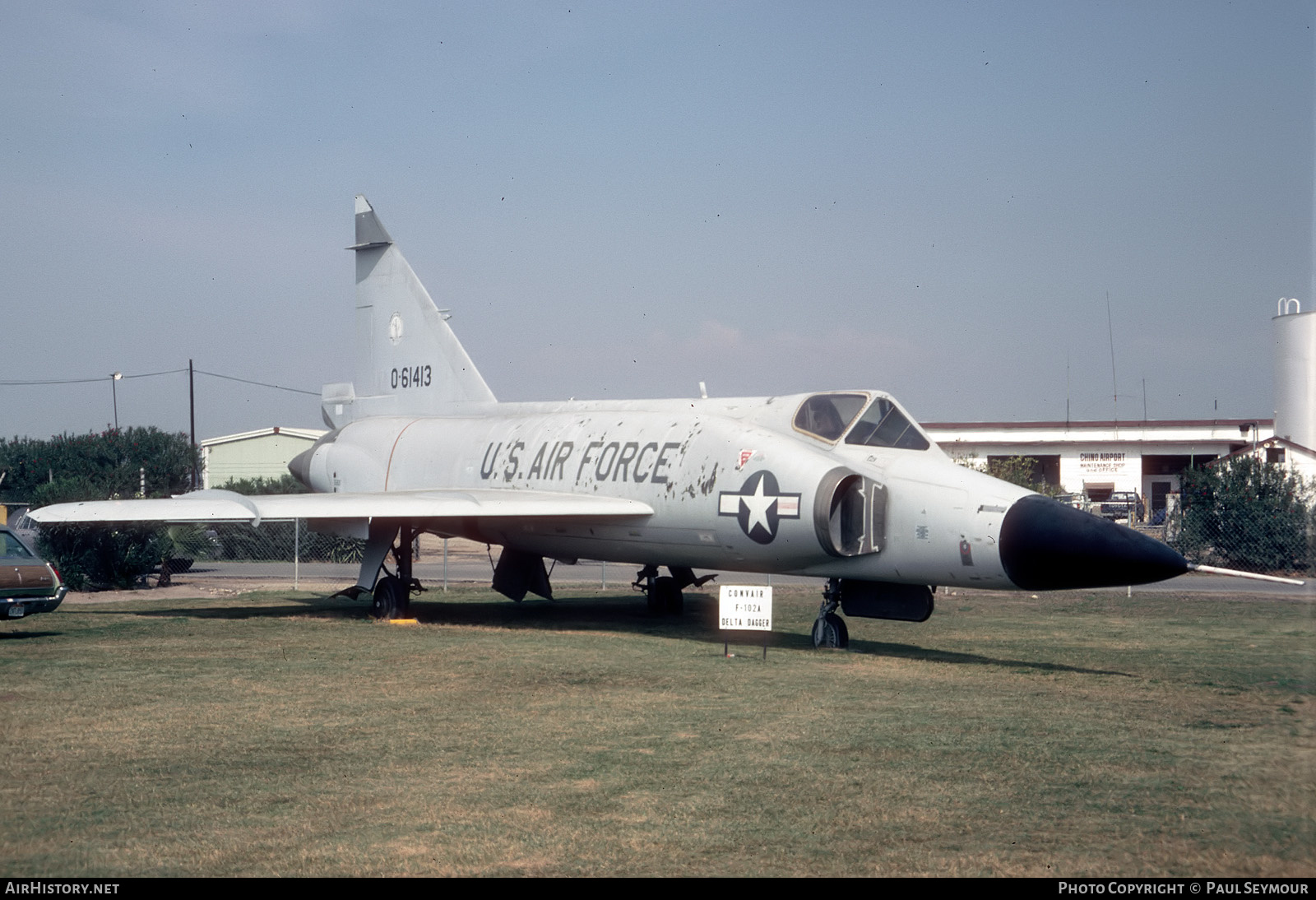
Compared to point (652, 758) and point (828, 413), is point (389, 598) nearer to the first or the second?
point (828, 413)

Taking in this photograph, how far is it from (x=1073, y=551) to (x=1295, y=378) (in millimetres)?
33242

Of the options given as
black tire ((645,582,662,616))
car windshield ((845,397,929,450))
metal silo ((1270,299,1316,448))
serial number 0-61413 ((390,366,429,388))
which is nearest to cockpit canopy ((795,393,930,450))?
car windshield ((845,397,929,450))

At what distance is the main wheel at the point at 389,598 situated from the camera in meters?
18.3

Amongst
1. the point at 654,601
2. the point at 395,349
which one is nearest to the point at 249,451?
the point at 395,349

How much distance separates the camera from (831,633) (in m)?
14.0

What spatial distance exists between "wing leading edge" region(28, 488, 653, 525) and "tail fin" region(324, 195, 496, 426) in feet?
16.5

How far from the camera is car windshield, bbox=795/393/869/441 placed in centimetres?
1439

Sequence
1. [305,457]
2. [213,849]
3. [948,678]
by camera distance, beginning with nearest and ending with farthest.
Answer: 1. [213,849]
2. [948,678]
3. [305,457]

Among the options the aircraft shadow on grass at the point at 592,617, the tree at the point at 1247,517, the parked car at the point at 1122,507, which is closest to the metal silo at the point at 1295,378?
the parked car at the point at 1122,507

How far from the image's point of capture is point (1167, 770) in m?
7.32

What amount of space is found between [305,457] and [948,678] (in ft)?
48.3
